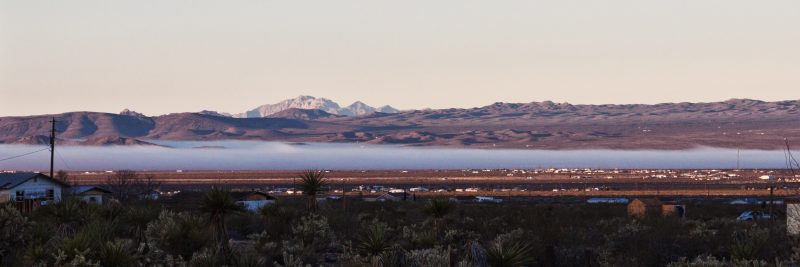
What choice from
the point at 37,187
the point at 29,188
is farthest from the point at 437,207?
the point at 37,187

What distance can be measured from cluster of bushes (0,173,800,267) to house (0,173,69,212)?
82.8 ft

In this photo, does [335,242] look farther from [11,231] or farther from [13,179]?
[13,179]

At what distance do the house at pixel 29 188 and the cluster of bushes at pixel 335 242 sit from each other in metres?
25.2

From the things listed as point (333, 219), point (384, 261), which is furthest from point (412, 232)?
point (384, 261)

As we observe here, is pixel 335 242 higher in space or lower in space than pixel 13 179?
lower

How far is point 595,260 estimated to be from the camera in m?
26.5

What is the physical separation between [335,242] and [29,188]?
34.3 metres

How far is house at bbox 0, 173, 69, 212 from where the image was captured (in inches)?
2328

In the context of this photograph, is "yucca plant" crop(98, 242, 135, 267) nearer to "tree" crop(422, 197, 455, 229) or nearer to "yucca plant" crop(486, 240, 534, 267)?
"yucca plant" crop(486, 240, 534, 267)

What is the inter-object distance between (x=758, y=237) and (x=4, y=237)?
17.8m

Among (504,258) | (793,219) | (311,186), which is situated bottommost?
(504,258)

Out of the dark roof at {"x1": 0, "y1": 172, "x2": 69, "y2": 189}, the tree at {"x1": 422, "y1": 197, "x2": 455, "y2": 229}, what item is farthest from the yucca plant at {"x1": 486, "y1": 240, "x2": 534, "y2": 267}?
the dark roof at {"x1": 0, "y1": 172, "x2": 69, "y2": 189}

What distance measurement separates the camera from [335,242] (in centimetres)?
3175

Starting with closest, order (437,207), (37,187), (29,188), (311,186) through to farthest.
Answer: (437,207), (311,186), (29,188), (37,187)
